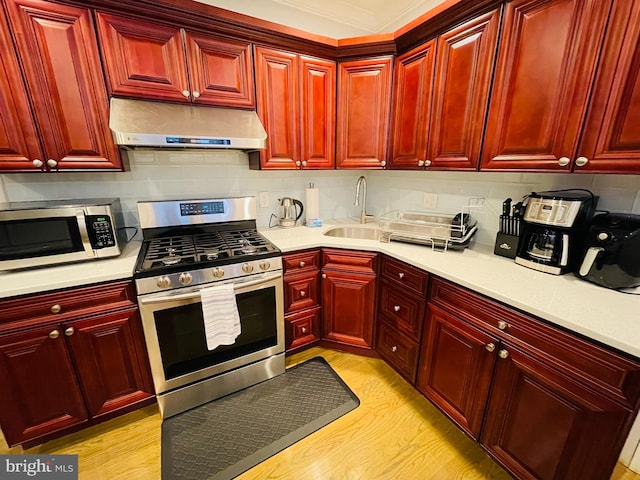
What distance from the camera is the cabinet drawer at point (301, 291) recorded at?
1843 millimetres

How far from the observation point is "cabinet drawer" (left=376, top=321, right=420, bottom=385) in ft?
A: 5.40

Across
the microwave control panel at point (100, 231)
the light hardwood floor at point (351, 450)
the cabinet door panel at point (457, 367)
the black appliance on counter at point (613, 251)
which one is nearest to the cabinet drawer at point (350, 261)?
the cabinet door panel at point (457, 367)

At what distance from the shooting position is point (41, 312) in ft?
4.00

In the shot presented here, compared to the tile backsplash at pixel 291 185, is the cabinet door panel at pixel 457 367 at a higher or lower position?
lower

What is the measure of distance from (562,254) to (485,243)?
550 millimetres

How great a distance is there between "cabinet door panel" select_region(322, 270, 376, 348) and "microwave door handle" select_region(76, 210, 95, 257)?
139 cm

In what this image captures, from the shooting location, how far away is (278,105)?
1.85m

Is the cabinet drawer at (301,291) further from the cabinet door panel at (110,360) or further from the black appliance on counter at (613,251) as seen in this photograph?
the black appliance on counter at (613,251)

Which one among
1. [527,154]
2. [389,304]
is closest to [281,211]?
[389,304]

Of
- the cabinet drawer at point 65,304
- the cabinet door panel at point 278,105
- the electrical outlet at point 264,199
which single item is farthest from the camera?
the electrical outlet at point 264,199

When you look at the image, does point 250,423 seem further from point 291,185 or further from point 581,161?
point 581,161

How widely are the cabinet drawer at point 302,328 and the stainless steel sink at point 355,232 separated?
661 millimetres

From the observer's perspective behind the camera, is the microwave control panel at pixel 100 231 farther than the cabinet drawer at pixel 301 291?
No

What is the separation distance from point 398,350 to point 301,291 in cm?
76
